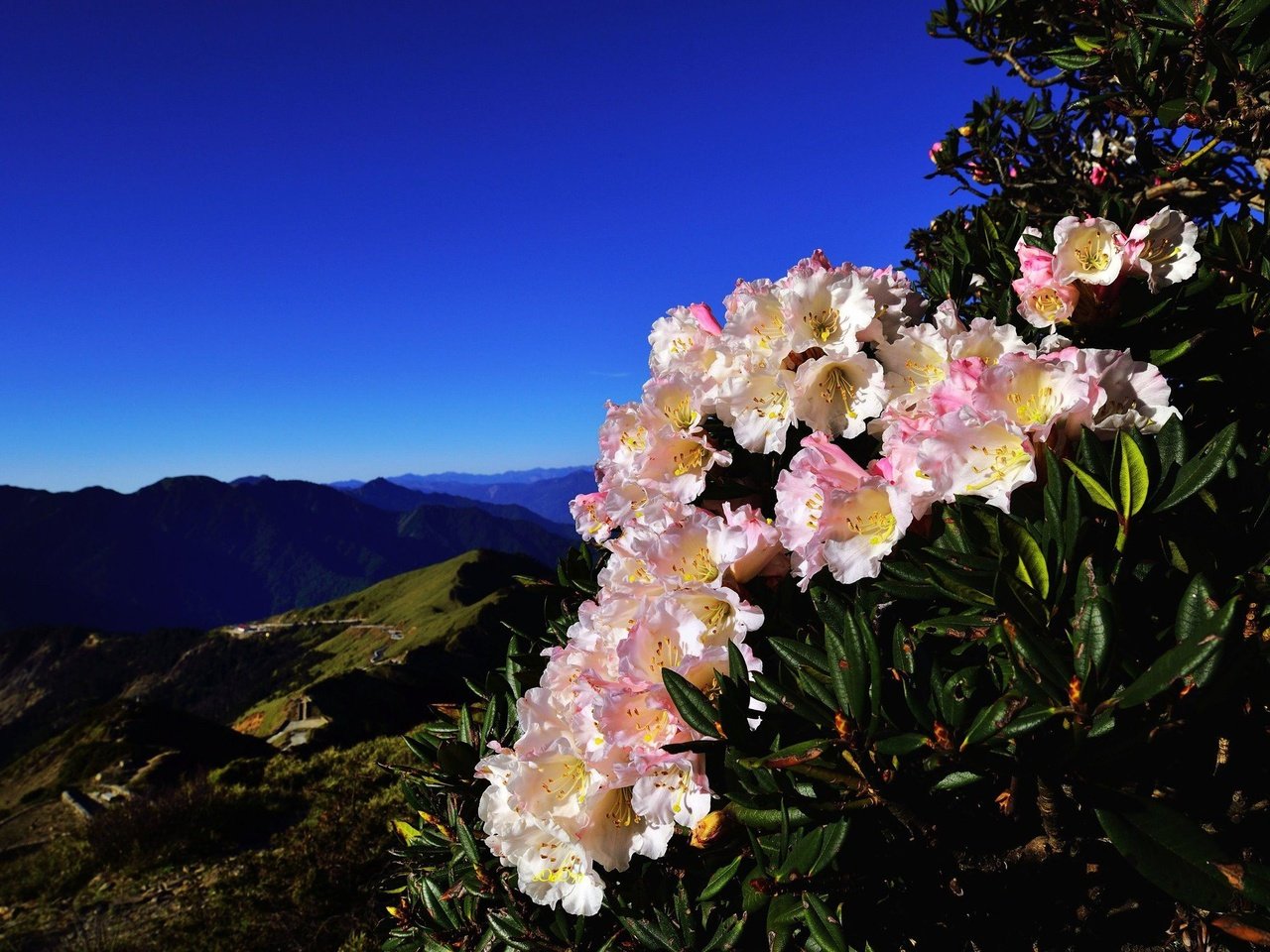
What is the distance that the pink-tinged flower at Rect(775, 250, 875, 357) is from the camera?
174cm

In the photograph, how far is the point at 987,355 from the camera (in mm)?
1645

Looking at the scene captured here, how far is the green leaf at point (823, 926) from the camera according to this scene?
116 centimetres

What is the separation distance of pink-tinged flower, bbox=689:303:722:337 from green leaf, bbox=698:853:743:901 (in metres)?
1.29

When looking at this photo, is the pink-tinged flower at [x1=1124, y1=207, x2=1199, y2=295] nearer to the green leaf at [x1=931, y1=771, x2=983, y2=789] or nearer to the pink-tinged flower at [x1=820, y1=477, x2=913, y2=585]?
the pink-tinged flower at [x1=820, y1=477, x2=913, y2=585]

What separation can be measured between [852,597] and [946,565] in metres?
0.27

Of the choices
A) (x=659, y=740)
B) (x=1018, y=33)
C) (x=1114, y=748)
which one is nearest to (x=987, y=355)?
(x=1114, y=748)

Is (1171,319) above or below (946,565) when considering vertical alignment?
above

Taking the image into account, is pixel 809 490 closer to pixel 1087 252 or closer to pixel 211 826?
pixel 1087 252

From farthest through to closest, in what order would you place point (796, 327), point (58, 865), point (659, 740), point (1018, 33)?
point (58, 865), point (1018, 33), point (796, 327), point (659, 740)

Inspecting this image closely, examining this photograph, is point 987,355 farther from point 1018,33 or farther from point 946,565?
point 1018,33

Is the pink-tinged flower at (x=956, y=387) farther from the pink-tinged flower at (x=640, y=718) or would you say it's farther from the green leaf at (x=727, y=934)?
the green leaf at (x=727, y=934)

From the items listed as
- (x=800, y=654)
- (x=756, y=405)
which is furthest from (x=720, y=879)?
(x=756, y=405)

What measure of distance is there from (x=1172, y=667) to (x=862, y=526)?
0.60m

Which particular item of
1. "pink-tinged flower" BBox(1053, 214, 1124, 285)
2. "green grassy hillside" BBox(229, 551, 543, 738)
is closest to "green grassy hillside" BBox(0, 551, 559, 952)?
"green grassy hillside" BBox(229, 551, 543, 738)
